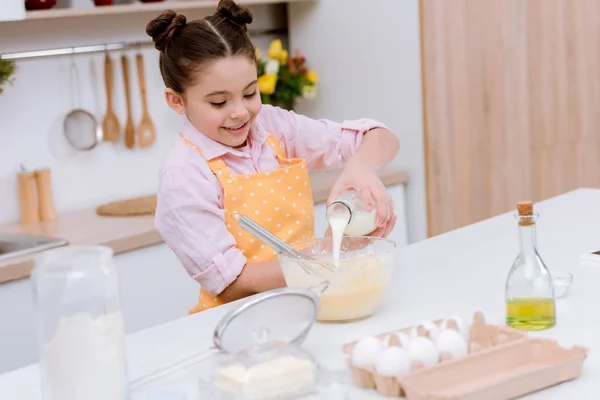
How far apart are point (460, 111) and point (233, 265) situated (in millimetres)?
1709

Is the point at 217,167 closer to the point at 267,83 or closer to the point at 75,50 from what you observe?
the point at 75,50

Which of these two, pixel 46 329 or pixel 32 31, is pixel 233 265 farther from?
pixel 32 31

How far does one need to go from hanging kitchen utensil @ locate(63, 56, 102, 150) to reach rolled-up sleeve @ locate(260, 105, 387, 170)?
1253 millimetres

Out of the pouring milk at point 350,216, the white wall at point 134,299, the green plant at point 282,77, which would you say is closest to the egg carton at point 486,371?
the pouring milk at point 350,216

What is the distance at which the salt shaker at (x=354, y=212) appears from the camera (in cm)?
166

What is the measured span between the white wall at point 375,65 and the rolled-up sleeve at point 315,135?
1271mm

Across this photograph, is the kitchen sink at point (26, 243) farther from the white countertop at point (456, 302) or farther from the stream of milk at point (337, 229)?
the stream of milk at point (337, 229)

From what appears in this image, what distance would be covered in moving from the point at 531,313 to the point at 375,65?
2141 mm

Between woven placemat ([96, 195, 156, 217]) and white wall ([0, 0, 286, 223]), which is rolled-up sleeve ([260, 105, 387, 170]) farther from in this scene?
white wall ([0, 0, 286, 223])

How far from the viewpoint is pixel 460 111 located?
330 centimetres

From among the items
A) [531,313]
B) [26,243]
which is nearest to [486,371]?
[531,313]

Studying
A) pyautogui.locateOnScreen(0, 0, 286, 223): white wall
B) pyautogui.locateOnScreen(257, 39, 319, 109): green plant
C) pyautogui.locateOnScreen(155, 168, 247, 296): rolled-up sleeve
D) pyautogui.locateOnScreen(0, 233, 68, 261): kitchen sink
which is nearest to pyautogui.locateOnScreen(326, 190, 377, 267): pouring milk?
pyautogui.locateOnScreen(155, 168, 247, 296): rolled-up sleeve

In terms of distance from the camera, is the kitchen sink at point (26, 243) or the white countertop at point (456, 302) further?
the kitchen sink at point (26, 243)

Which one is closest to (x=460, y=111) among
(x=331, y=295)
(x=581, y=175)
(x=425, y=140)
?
(x=425, y=140)
